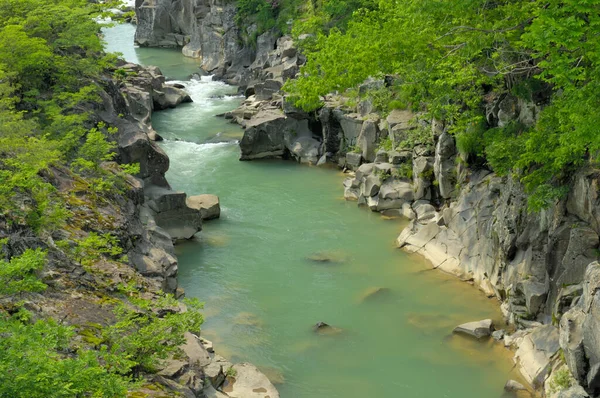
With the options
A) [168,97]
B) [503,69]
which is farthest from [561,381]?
[168,97]

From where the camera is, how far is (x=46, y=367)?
37.7 ft

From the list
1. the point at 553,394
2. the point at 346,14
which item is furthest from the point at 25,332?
the point at 346,14

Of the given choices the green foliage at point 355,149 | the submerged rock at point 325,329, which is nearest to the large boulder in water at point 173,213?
the submerged rock at point 325,329

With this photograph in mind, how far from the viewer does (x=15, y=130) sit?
22172mm

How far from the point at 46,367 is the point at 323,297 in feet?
50.2

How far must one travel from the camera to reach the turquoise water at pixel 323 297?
2148 cm

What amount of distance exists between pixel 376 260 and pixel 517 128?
7.24m

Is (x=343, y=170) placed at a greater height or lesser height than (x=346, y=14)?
lesser

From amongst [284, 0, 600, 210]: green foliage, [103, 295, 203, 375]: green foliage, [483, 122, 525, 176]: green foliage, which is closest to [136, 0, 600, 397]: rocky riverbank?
[483, 122, 525, 176]: green foliage

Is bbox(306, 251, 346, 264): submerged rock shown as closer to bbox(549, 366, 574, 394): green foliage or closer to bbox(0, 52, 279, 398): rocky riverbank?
bbox(0, 52, 279, 398): rocky riverbank

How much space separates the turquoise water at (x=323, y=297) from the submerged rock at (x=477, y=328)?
342 millimetres

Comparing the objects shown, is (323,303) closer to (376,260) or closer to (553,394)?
(376,260)

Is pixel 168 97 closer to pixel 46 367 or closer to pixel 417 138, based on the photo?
pixel 417 138

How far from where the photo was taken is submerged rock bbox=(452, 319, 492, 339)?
23.0 m
